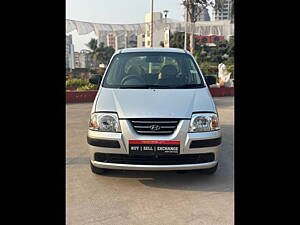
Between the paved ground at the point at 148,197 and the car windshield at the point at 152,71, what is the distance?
4.15ft

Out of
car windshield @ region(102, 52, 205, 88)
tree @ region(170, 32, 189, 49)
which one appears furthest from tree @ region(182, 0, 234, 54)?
car windshield @ region(102, 52, 205, 88)

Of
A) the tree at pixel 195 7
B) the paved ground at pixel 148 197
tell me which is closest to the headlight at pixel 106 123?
the paved ground at pixel 148 197

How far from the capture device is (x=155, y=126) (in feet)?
10.6

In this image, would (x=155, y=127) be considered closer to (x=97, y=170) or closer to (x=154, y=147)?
(x=154, y=147)

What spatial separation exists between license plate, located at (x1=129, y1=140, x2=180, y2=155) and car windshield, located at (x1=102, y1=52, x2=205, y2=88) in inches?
42.1

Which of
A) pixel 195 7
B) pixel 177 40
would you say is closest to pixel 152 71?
pixel 195 7

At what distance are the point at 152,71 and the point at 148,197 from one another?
6.54 feet

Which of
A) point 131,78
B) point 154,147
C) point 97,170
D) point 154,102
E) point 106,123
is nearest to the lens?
point 154,147

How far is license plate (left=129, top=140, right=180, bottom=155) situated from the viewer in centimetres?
318

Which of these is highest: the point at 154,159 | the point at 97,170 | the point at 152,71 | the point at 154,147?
the point at 152,71

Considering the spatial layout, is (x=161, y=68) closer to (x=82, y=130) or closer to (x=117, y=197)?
(x=117, y=197)

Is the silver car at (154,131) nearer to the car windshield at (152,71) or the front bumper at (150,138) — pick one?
the front bumper at (150,138)
